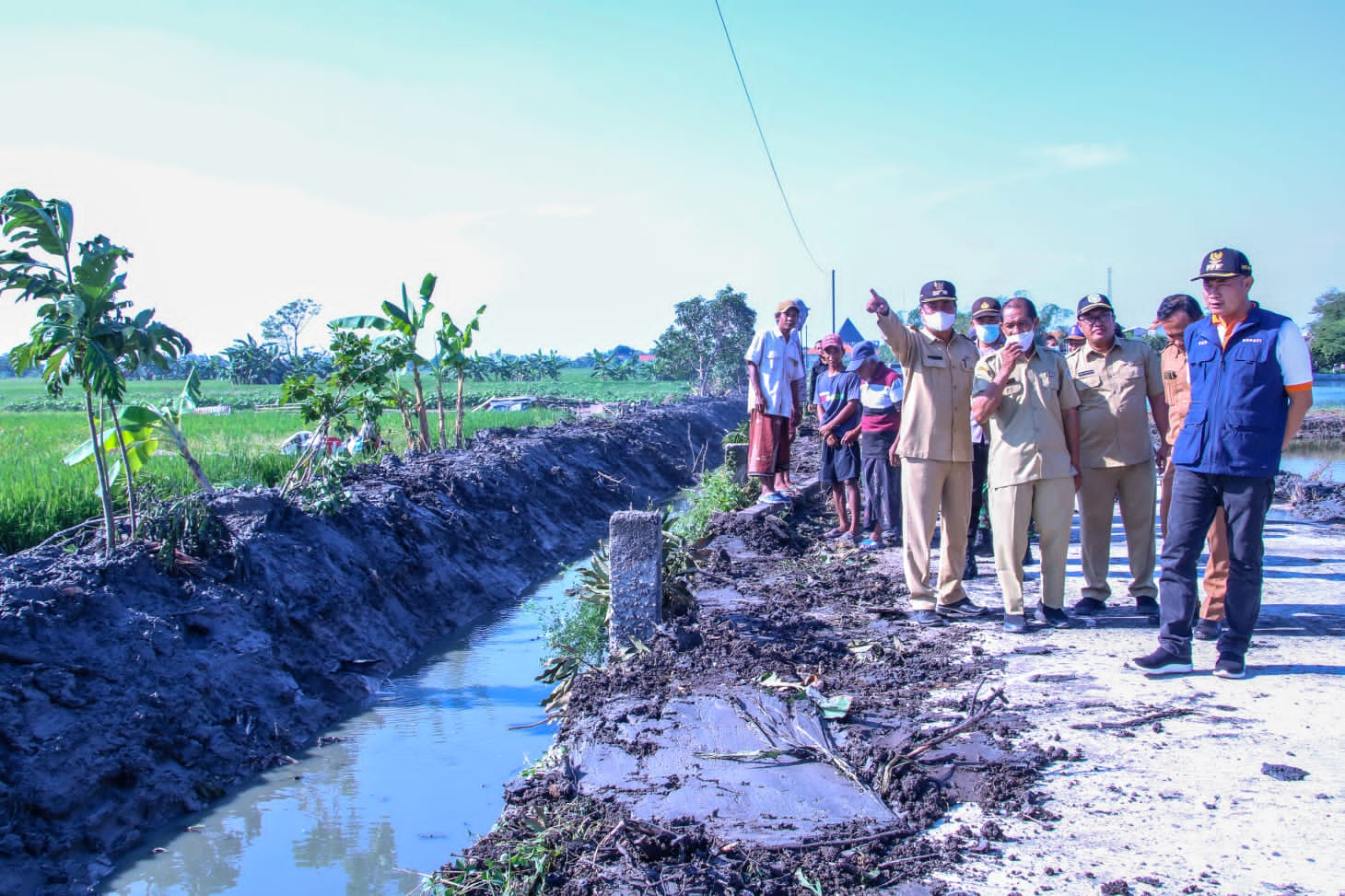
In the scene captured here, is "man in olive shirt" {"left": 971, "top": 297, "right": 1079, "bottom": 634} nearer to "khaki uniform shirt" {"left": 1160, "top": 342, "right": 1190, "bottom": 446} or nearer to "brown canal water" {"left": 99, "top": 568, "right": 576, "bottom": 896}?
"khaki uniform shirt" {"left": 1160, "top": 342, "right": 1190, "bottom": 446}

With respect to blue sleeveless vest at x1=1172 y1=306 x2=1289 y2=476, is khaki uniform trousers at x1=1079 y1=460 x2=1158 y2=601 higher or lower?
lower

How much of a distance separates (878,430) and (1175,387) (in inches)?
87.0

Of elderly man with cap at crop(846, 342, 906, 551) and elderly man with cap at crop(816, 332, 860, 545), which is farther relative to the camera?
elderly man with cap at crop(816, 332, 860, 545)

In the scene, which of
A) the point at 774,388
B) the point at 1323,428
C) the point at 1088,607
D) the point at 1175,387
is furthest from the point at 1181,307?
the point at 1323,428

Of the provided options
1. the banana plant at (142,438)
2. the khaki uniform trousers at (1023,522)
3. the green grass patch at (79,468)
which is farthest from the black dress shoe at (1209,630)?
the banana plant at (142,438)

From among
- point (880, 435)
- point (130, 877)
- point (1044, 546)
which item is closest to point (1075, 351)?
point (1044, 546)

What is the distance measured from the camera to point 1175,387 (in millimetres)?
6258

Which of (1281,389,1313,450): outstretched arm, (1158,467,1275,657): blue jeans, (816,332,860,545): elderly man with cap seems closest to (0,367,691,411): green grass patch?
(816,332,860,545): elderly man with cap

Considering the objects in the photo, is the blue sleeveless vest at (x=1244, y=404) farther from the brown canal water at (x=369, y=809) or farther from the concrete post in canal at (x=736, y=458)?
the concrete post in canal at (x=736, y=458)

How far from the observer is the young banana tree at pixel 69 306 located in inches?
257

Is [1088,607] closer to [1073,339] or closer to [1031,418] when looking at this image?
[1031,418]

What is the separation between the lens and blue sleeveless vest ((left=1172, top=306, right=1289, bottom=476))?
4621mm

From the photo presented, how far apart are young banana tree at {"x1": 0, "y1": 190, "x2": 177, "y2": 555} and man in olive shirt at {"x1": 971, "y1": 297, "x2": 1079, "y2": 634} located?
5488mm

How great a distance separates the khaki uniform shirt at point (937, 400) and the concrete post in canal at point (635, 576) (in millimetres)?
1570
